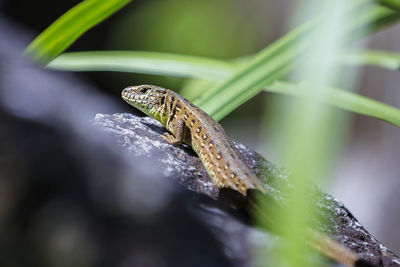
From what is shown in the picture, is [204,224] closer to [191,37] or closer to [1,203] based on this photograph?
[1,203]

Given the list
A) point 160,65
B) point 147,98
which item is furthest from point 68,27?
point 147,98

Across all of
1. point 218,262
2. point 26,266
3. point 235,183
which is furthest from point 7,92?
point 235,183

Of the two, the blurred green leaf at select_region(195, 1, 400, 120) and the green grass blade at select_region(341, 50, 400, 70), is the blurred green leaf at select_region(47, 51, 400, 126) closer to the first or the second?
the green grass blade at select_region(341, 50, 400, 70)

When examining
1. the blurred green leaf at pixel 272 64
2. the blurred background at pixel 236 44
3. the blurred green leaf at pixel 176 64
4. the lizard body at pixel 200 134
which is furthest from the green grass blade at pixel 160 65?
the blurred background at pixel 236 44

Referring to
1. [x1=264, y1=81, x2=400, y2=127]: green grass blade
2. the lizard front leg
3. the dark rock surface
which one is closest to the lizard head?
the lizard front leg

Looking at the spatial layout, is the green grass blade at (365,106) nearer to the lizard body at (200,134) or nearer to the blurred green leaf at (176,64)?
the blurred green leaf at (176,64)
